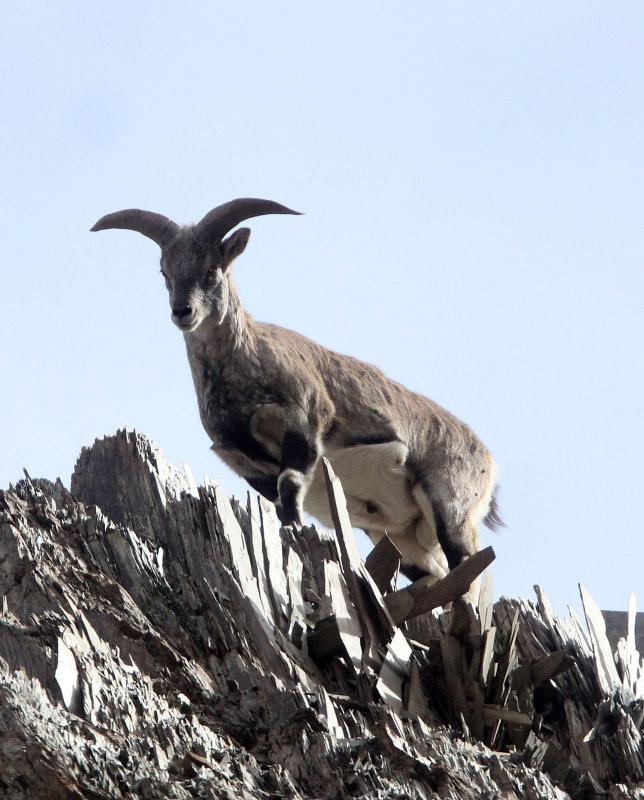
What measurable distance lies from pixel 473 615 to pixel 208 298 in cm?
448

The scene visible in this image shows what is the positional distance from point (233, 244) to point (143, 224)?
0.72 m

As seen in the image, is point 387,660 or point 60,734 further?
point 387,660

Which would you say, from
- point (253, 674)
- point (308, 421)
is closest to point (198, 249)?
point (308, 421)

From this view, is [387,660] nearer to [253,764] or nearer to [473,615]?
[473,615]

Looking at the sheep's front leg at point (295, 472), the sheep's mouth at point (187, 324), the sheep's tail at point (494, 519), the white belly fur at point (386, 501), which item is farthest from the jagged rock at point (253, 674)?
the sheep's tail at point (494, 519)

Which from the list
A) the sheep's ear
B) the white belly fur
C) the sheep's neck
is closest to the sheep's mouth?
the sheep's neck

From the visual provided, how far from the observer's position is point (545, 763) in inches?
133

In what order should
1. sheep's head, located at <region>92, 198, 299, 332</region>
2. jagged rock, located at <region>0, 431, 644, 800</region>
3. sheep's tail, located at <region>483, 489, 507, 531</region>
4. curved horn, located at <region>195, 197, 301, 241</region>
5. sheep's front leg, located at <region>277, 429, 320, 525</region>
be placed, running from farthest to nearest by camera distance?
sheep's tail, located at <region>483, 489, 507, 531</region> < curved horn, located at <region>195, 197, 301, 241</region> < sheep's head, located at <region>92, 198, 299, 332</region> < sheep's front leg, located at <region>277, 429, 320, 525</region> < jagged rock, located at <region>0, 431, 644, 800</region>

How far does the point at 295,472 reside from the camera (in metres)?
7.67

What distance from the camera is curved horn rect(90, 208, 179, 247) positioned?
27.1ft

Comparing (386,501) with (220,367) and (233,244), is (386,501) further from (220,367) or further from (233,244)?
(233,244)

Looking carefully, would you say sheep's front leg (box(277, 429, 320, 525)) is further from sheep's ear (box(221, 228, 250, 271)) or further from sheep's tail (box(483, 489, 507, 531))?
sheep's tail (box(483, 489, 507, 531))

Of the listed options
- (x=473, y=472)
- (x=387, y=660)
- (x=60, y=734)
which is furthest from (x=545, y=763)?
(x=473, y=472)

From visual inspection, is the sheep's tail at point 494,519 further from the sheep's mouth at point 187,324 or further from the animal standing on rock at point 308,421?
the sheep's mouth at point 187,324
